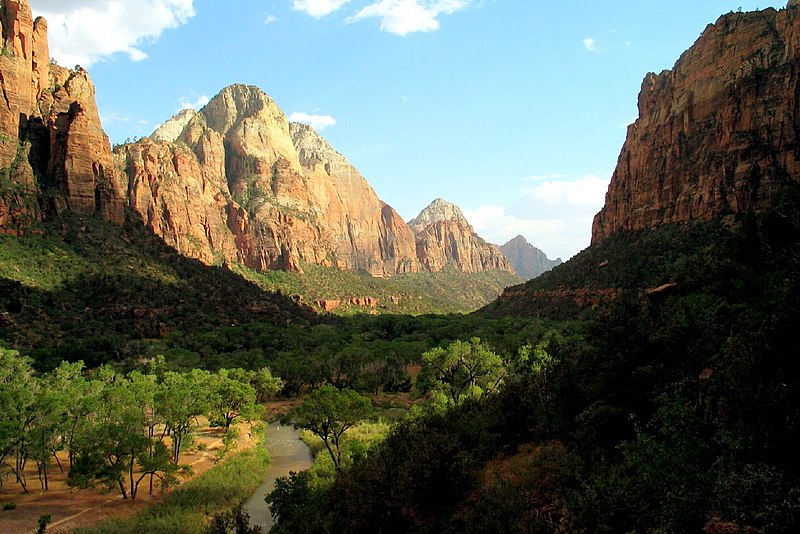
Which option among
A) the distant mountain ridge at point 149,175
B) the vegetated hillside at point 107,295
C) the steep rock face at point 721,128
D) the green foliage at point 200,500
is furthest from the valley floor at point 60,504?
the steep rock face at point 721,128

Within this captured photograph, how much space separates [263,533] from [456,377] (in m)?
20.4

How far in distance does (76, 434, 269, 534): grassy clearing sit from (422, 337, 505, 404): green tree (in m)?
14.5

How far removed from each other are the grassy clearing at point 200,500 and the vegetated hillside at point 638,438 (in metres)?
6.20

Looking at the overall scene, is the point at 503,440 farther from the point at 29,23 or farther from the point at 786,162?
the point at 29,23

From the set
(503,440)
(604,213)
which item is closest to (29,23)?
(503,440)

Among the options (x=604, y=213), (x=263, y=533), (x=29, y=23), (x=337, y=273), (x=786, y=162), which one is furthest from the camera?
(x=337, y=273)

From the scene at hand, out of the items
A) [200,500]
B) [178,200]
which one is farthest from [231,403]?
[178,200]

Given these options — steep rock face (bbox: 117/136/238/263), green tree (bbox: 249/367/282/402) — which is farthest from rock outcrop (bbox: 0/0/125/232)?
green tree (bbox: 249/367/282/402)

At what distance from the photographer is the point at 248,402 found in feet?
139

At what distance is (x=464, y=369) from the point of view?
39.3 meters

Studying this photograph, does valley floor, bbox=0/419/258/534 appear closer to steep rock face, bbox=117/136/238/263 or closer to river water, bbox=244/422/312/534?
river water, bbox=244/422/312/534

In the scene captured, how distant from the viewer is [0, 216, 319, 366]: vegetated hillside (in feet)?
191

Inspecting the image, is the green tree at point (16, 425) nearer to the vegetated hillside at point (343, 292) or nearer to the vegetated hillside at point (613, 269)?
the vegetated hillside at point (613, 269)

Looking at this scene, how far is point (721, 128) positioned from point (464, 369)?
63640 mm
